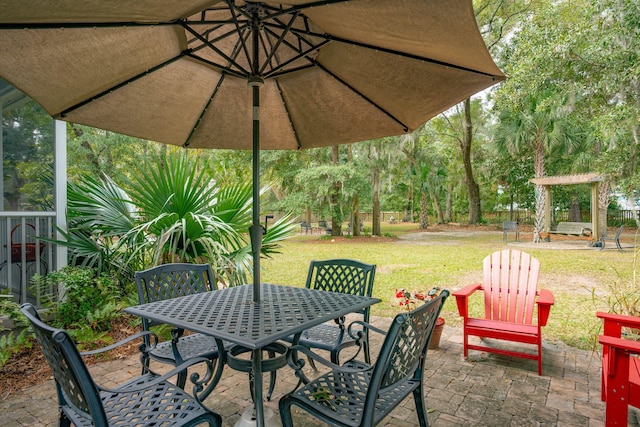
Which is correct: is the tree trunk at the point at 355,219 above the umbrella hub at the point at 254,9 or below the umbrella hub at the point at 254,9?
below

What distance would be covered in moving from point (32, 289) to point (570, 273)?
8726mm

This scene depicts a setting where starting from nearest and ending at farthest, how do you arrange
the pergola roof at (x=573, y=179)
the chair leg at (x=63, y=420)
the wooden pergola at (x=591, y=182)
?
the chair leg at (x=63, y=420) → the pergola roof at (x=573, y=179) → the wooden pergola at (x=591, y=182)

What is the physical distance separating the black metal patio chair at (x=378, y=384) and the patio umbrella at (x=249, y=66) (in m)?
0.67

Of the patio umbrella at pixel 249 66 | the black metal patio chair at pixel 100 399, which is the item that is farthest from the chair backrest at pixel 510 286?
the black metal patio chair at pixel 100 399

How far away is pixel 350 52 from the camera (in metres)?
2.32

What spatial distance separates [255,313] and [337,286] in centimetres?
119

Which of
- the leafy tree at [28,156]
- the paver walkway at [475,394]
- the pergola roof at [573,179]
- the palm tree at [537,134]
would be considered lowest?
the paver walkway at [475,394]

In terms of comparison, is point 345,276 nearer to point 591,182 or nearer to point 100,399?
point 100,399

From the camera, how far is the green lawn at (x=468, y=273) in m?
4.35

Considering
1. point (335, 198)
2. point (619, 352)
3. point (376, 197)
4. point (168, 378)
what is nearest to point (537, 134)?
point (376, 197)

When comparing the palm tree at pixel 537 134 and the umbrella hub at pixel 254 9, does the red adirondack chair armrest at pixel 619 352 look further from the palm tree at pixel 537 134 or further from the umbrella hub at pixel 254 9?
the palm tree at pixel 537 134

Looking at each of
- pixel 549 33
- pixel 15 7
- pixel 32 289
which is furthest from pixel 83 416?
pixel 549 33

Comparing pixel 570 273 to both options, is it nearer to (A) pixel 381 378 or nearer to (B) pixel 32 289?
(A) pixel 381 378

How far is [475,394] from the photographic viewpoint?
8.54ft
